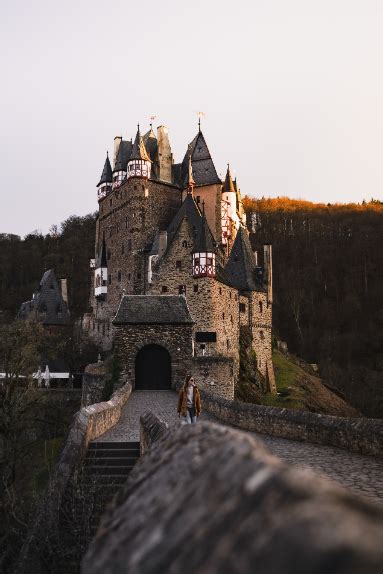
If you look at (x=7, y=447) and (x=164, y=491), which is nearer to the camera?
(x=164, y=491)

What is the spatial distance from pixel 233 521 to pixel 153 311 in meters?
30.7

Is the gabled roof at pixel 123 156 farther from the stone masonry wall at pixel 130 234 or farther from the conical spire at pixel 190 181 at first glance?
the conical spire at pixel 190 181

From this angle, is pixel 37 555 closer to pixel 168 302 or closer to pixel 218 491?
pixel 218 491

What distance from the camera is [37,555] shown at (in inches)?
381

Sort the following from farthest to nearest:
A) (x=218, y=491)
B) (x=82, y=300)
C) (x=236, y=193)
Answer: (x=82, y=300) < (x=236, y=193) < (x=218, y=491)

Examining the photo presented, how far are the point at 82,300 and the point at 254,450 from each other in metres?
79.8

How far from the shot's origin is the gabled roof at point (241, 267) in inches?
1949

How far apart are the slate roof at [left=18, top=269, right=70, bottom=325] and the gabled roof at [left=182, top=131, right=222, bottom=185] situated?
18.7 m

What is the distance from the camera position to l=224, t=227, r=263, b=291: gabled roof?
49500 millimetres

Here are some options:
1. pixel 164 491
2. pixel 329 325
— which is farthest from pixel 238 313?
pixel 164 491

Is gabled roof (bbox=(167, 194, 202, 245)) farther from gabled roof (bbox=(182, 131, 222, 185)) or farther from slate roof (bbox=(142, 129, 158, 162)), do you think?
slate roof (bbox=(142, 129, 158, 162))

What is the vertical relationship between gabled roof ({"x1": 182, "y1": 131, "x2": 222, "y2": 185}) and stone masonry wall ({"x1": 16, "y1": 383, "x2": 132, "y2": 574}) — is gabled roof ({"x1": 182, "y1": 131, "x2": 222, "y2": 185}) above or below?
above

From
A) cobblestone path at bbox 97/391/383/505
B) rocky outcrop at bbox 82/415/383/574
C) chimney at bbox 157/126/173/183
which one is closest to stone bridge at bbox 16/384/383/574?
rocky outcrop at bbox 82/415/383/574

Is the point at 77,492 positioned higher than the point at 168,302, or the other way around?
the point at 168,302
